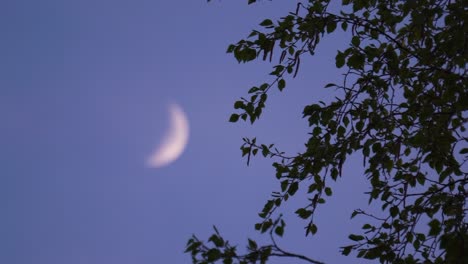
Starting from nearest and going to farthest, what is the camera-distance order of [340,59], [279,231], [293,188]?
[279,231] → [340,59] → [293,188]

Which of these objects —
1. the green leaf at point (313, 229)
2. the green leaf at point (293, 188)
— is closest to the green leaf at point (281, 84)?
the green leaf at point (293, 188)

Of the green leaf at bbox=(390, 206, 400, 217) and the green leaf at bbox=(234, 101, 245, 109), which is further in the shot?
the green leaf at bbox=(234, 101, 245, 109)

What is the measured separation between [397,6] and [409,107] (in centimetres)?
147

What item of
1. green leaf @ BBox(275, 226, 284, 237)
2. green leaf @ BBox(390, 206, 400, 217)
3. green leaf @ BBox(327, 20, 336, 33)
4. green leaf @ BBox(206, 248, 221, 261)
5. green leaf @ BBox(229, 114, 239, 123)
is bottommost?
green leaf @ BBox(206, 248, 221, 261)

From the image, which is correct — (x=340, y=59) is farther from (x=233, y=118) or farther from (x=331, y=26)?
(x=233, y=118)

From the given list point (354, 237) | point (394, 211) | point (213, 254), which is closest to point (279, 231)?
point (213, 254)

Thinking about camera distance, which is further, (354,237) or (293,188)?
(293,188)

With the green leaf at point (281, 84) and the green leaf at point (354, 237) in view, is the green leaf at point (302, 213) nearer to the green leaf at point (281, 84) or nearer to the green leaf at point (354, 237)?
the green leaf at point (354, 237)

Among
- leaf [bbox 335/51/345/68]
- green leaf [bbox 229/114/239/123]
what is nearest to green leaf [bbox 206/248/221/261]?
leaf [bbox 335/51/345/68]

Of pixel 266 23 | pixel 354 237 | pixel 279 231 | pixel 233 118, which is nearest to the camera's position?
pixel 279 231

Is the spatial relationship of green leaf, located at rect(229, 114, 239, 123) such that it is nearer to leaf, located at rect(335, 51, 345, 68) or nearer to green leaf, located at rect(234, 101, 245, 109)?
green leaf, located at rect(234, 101, 245, 109)

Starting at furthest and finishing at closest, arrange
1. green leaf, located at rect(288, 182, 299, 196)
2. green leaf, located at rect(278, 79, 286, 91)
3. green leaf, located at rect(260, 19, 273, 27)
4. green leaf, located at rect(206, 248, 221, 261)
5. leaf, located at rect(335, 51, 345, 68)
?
green leaf, located at rect(278, 79, 286, 91) → green leaf, located at rect(260, 19, 273, 27) → green leaf, located at rect(288, 182, 299, 196) → leaf, located at rect(335, 51, 345, 68) → green leaf, located at rect(206, 248, 221, 261)

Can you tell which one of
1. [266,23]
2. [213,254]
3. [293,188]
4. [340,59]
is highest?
[266,23]

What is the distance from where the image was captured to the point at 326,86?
479cm
